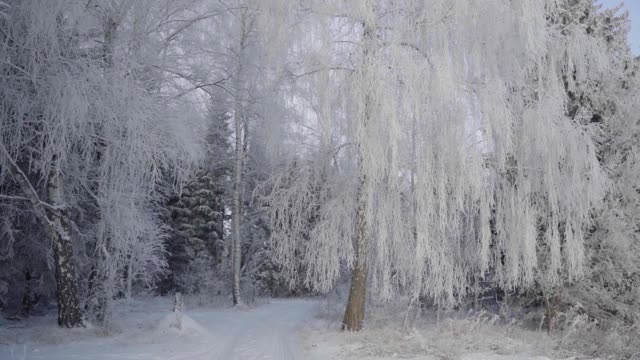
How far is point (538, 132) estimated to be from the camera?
8.84 m

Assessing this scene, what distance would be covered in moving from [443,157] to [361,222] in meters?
1.83

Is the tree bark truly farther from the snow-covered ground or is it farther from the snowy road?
the snowy road

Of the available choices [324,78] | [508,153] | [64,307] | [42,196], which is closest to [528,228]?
[508,153]

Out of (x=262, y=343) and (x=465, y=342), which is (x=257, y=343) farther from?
(x=465, y=342)

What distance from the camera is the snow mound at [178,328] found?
352 inches

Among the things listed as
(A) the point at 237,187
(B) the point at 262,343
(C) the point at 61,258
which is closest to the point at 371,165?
(B) the point at 262,343

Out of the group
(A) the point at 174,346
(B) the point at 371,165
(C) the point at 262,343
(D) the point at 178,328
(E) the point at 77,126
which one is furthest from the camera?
(D) the point at 178,328

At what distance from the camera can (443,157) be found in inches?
303

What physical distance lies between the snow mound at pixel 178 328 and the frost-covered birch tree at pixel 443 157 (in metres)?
2.40

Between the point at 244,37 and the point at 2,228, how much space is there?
10.1 m

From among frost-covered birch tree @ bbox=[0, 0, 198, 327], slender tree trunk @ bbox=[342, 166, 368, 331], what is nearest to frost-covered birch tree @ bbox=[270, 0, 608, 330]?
slender tree trunk @ bbox=[342, 166, 368, 331]

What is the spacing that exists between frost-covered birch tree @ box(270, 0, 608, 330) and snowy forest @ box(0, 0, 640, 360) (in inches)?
1.6

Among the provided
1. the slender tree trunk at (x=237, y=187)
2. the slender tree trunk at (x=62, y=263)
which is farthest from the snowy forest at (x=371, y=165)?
the slender tree trunk at (x=237, y=187)

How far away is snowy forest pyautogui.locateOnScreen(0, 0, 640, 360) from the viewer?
7.53m
